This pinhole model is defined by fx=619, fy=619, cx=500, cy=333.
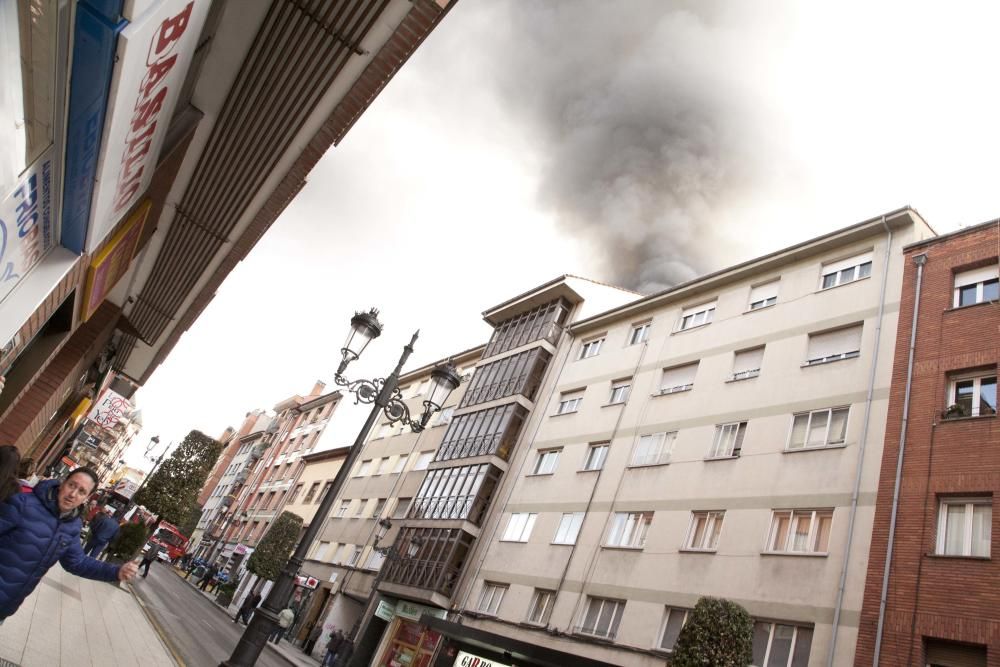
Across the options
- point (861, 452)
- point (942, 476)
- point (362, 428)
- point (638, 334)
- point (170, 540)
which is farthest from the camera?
point (170, 540)

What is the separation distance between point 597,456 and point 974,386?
1181 cm

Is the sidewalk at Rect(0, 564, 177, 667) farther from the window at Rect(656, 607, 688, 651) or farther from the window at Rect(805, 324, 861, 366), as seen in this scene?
the window at Rect(805, 324, 861, 366)

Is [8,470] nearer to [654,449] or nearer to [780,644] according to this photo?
[780,644]

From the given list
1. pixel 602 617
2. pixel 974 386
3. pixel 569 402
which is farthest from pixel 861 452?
pixel 569 402

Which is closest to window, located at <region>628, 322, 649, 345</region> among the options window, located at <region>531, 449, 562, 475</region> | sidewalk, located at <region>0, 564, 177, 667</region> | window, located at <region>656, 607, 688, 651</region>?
window, located at <region>531, 449, 562, 475</region>

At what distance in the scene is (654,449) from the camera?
66.3 ft

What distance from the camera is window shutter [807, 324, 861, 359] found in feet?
56.1

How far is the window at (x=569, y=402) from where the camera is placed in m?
25.9

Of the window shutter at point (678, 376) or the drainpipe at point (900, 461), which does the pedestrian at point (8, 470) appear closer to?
the drainpipe at point (900, 461)

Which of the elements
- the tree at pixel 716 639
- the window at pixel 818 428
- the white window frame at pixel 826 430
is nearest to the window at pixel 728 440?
the white window frame at pixel 826 430

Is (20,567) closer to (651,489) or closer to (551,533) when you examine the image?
(651,489)

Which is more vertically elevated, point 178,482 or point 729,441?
point 729,441

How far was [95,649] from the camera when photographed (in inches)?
348

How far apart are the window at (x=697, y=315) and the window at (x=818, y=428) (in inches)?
258
